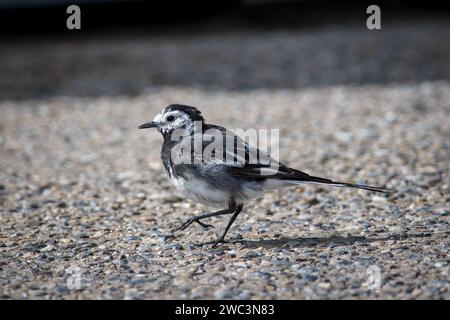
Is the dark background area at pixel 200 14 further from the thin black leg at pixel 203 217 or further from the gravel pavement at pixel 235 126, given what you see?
the thin black leg at pixel 203 217

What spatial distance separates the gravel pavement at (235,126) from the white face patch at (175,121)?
89 cm

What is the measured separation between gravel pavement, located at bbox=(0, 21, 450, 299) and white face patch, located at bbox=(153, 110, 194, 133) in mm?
893

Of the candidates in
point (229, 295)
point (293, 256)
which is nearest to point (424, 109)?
point (293, 256)

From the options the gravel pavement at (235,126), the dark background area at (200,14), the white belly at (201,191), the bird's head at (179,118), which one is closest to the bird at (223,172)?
the white belly at (201,191)

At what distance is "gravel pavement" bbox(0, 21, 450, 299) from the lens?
4.67 meters

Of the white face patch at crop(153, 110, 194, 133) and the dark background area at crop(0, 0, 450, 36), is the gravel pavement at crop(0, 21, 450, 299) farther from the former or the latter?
the white face patch at crop(153, 110, 194, 133)

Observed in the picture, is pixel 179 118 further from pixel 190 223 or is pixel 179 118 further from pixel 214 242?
pixel 214 242

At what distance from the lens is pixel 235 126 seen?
9359mm

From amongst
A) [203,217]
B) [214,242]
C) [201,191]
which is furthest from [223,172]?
[214,242]

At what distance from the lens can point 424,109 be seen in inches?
376

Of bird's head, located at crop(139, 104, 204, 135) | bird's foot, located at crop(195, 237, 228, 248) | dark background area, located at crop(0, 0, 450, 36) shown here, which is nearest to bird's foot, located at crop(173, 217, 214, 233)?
bird's foot, located at crop(195, 237, 228, 248)

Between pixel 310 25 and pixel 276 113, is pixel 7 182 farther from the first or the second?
pixel 310 25

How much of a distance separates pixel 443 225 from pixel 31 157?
516 cm

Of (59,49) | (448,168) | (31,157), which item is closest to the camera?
(448,168)
